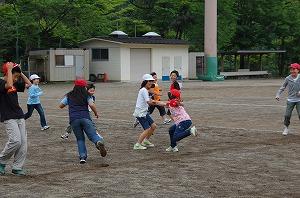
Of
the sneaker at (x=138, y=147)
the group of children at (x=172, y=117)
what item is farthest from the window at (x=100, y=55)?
the sneaker at (x=138, y=147)

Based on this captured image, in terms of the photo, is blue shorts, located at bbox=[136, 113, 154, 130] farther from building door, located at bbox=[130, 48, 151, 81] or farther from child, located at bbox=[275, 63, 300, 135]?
building door, located at bbox=[130, 48, 151, 81]

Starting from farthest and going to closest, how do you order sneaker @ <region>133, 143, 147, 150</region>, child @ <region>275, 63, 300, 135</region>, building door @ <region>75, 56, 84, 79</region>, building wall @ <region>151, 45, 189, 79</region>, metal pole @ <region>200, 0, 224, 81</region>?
building wall @ <region>151, 45, 189, 79</region> < metal pole @ <region>200, 0, 224, 81</region> < building door @ <region>75, 56, 84, 79</region> < child @ <region>275, 63, 300, 135</region> < sneaker @ <region>133, 143, 147, 150</region>

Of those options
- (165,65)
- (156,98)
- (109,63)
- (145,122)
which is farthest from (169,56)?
(145,122)

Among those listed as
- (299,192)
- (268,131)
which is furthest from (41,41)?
(299,192)

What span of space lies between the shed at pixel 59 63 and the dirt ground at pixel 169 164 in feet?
87.1

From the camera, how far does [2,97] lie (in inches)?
365

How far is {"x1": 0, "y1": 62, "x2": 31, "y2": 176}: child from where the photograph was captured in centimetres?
917

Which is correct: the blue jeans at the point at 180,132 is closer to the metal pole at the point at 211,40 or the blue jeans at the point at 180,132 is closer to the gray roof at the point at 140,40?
the gray roof at the point at 140,40

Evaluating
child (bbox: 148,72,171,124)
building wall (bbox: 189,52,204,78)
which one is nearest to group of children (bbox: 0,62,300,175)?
child (bbox: 148,72,171,124)

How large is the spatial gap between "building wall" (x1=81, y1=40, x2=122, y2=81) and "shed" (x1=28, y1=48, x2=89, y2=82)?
182 cm

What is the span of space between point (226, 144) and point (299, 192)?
15.2 feet

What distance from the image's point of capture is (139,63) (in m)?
48.0

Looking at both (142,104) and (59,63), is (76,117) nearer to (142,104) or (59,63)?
(142,104)

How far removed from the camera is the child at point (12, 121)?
361 inches
